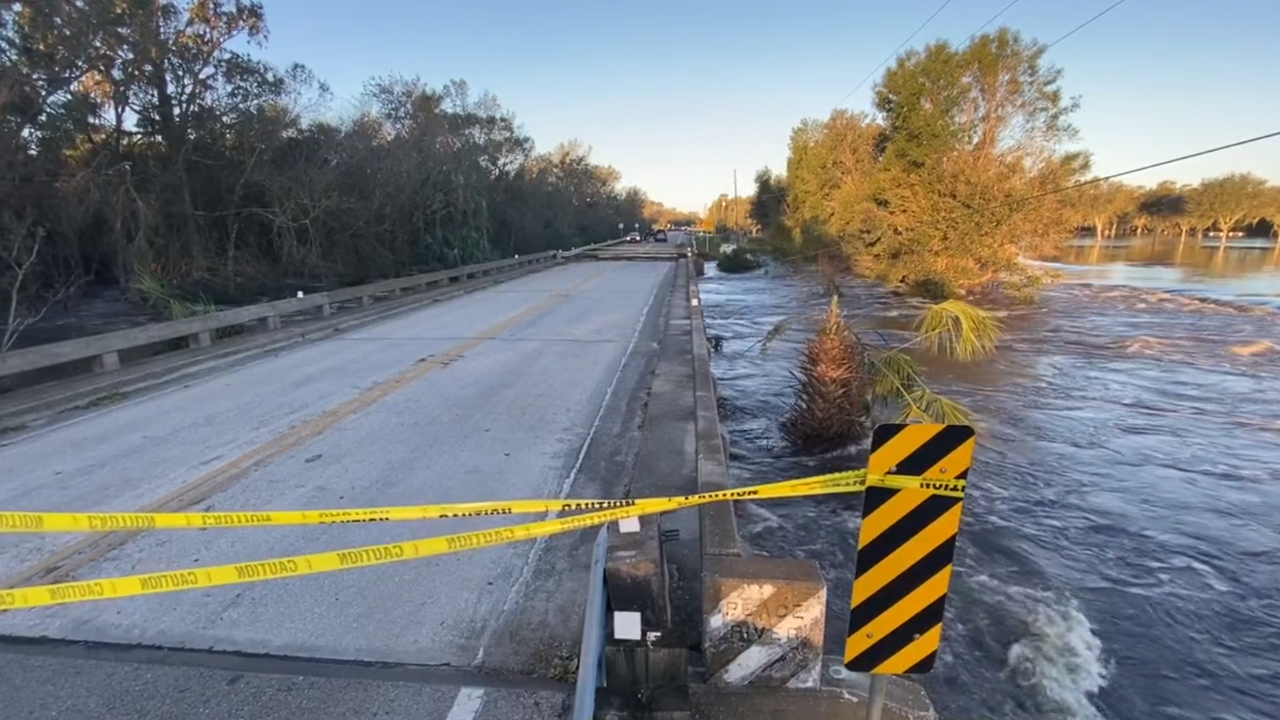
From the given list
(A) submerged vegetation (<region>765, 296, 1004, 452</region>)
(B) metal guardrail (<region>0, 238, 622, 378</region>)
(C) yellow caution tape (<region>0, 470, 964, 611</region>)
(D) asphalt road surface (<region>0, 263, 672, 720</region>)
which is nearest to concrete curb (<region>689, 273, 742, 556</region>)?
(C) yellow caution tape (<region>0, 470, 964, 611</region>)

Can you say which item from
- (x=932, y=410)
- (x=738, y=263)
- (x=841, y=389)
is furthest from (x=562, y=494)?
(x=738, y=263)

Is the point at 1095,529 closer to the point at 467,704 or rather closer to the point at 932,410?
the point at 932,410

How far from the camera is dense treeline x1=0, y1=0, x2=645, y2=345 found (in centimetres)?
1508

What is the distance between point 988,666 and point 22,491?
729 cm

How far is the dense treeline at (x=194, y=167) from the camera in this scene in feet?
49.5

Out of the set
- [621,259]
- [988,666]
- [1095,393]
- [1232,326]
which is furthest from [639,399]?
[621,259]

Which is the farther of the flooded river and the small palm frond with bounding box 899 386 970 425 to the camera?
the small palm frond with bounding box 899 386 970 425

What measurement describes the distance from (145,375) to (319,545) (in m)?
7.13

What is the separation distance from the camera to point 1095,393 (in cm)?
1141

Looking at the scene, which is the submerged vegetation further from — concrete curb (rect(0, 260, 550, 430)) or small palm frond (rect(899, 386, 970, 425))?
concrete curb (rect(0, 260, 550, 430))

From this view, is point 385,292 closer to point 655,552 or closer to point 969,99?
point 655,552

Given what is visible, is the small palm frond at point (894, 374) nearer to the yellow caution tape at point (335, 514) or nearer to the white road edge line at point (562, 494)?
the white road edge line at point (562, 494)

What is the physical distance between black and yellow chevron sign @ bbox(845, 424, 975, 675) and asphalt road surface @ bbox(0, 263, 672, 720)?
1.44 meters

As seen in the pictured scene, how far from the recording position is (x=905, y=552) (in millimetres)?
2307
